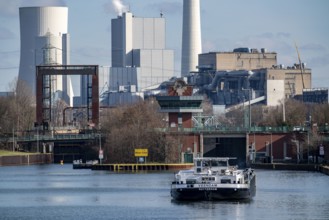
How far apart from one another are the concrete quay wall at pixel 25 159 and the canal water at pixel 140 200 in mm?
39712

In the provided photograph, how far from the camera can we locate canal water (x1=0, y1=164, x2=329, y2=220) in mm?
70125

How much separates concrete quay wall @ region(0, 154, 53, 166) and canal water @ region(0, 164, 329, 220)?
1563 inches

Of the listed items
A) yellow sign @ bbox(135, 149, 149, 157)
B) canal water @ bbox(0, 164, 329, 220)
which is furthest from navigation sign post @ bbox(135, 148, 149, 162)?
canal water @ bbox(0, 164, 329, 220)

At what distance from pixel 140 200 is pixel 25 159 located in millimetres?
80141

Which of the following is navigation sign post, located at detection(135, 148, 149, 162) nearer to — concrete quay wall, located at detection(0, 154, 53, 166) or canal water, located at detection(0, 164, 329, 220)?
canal water, located at detection(0, 164, 329, 220)

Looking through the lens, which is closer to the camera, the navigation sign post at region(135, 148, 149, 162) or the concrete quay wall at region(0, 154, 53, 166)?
the navigation sign post at region(135, 148, 149, 162)

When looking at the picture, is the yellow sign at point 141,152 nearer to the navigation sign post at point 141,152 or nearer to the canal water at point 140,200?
the navigation sign post at point 141,152

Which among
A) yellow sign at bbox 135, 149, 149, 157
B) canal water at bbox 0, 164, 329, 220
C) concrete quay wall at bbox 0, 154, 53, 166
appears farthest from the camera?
concrete quay wall at bbox 0, 154, 53, 166

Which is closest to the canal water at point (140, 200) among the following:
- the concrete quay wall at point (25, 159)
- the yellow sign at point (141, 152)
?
the yellow sign at point (141, 152)

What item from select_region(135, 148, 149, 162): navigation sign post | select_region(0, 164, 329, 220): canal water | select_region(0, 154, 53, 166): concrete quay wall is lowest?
select_region(0, 164, 329, 220): canal water

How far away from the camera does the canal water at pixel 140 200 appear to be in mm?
70125

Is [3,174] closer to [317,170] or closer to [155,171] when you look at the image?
[155,171]

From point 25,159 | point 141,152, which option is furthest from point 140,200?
point 25,159

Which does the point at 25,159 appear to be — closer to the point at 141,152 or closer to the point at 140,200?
the point at 141,152
